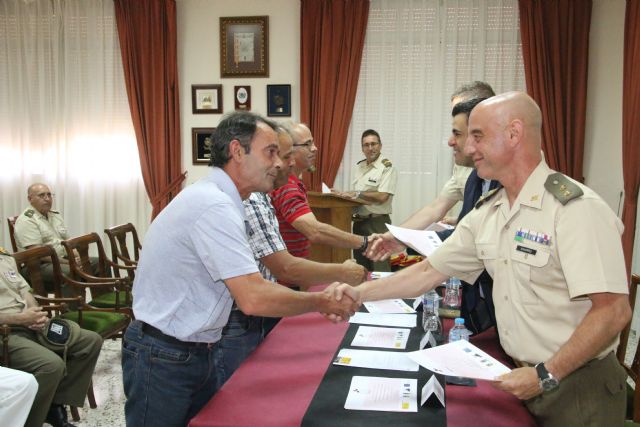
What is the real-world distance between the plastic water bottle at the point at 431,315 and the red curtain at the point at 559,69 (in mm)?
4100

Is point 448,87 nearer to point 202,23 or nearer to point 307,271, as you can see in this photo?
point 202,23

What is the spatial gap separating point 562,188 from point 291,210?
156cm

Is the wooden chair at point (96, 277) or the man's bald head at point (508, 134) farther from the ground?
the man's bald head at point (508, 134)

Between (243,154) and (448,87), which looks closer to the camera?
(243,154)

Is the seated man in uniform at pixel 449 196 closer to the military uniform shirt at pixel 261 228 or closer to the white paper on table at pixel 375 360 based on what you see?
the military uniform shirt at pixel 261 228

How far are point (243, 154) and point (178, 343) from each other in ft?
2.20

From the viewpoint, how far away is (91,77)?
656 cm

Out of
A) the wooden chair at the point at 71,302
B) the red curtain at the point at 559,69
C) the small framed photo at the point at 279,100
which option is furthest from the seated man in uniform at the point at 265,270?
the red curtain at the point at 559,69

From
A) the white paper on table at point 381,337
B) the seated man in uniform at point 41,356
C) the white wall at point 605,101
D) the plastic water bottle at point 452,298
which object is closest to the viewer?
the white paper on table at point 381,337

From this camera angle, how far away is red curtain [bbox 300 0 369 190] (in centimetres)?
595

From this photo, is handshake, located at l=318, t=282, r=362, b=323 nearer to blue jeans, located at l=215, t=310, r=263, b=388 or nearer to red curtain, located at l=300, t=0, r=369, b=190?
blue jeans, located at l=215, t=310, r=263, b=388

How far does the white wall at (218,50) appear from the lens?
20.3 ft

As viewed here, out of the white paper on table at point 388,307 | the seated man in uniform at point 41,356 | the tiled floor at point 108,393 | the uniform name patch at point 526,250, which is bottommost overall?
the tiled floor at point 108,393

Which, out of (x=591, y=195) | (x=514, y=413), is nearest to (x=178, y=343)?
(x=514, y=413)
